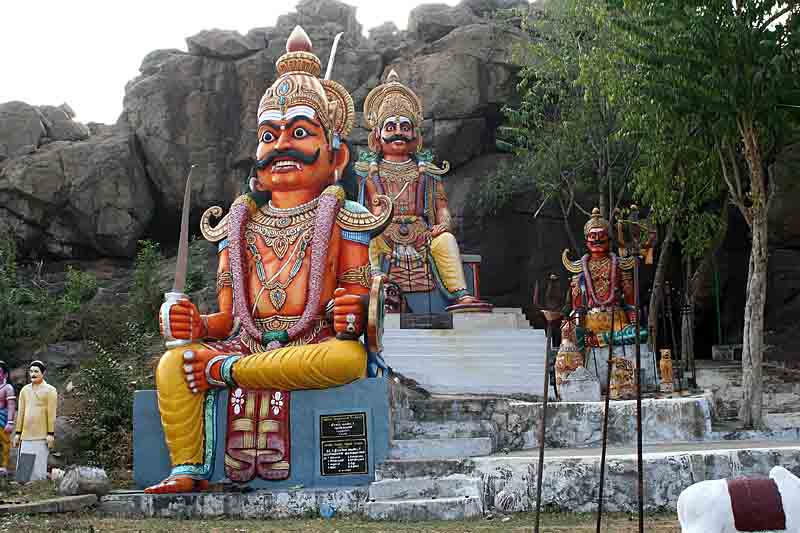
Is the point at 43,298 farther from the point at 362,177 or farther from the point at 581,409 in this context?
the point at 581,409

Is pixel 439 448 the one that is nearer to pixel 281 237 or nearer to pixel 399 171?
pixel 281 237

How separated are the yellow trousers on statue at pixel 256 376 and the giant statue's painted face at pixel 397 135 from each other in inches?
256

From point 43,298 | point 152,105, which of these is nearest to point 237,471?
point 43,298

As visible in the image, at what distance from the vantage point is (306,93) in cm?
1049

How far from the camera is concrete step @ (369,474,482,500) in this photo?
313 inches

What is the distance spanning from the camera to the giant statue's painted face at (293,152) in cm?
1032

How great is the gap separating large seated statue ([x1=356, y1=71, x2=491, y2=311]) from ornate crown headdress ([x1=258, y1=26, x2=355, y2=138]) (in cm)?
320

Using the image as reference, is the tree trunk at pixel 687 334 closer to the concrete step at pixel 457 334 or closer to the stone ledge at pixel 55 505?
the concrete step at pixel 457 334

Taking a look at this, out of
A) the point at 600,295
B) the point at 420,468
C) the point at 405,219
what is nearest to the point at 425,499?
the point at 420,468

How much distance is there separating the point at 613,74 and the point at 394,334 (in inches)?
171

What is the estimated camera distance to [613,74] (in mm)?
12281

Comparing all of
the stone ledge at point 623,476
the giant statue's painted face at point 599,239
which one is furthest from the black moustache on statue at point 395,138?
the stone ledge at point 623,476

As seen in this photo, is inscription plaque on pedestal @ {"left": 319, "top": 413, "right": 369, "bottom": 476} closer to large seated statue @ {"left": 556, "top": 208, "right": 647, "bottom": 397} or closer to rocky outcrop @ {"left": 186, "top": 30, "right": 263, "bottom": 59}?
large seated statue @ {"left": 556, "top": 208, "right": 647, "bottom": 397}

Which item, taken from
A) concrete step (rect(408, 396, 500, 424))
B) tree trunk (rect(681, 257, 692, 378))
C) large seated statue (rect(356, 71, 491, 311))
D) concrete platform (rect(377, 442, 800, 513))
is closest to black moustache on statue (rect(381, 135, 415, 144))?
large seated statue (rect(356, 71, 491, 311))
